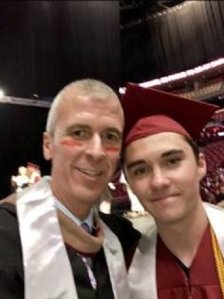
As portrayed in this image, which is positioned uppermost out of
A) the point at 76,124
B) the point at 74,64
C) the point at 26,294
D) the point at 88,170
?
the point at 74,64

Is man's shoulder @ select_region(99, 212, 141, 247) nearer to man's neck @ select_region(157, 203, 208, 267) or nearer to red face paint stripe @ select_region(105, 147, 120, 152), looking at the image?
man's neck @ select_region(157, 203, 208, 267)

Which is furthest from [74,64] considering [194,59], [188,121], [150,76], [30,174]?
[188,121]

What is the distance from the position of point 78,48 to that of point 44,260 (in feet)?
13.0

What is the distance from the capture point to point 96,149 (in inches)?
54.0

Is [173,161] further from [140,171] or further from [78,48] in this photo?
[78,48]

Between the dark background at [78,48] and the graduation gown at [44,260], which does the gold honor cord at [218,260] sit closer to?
the graduation gown at [44,260]

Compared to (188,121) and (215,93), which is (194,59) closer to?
(215,93)

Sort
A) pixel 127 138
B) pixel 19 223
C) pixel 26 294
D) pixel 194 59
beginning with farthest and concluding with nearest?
pixel 194 59 → pixel 127 138 → pixel 19 223 → pixel 26 294

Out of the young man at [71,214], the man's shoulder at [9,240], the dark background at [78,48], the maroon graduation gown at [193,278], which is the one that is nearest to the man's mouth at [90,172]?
the young man at [71,214]

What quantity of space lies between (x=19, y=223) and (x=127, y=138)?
1.36 feet

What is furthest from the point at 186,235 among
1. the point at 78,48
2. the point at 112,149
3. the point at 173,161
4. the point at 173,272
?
the point at 78,48

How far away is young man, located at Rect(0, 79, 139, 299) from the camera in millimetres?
1351

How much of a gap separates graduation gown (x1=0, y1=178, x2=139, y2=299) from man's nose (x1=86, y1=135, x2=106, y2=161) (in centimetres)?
20

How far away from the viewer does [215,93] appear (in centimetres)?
490
